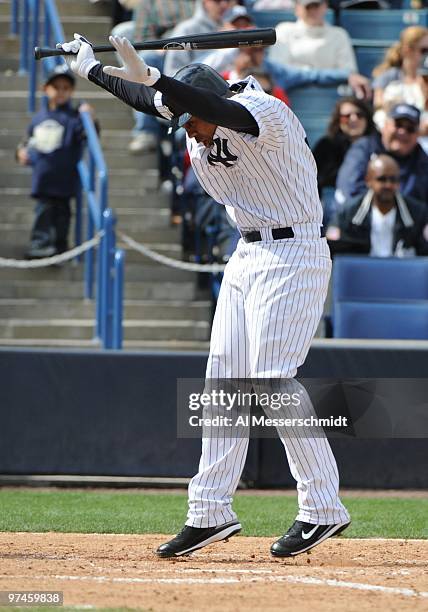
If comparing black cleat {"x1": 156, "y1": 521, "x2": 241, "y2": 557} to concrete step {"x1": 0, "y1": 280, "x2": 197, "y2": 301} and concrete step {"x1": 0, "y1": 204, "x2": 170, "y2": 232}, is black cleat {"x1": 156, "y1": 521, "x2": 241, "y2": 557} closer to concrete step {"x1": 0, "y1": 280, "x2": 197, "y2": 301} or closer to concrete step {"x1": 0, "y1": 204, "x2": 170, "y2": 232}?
concrete step {"x1": 0, "y1": 280, "x2": 197, "y2": 301}

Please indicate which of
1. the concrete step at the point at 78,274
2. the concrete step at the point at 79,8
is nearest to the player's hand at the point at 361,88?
the concrete step at the point at 78,274

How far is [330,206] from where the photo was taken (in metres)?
11.5

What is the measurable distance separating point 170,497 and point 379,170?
3.88 metres

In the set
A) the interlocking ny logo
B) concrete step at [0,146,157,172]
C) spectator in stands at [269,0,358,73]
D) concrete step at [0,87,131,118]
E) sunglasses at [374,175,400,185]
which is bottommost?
sunglasses at [374,175,400,185]

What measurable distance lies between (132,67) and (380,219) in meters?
6.15

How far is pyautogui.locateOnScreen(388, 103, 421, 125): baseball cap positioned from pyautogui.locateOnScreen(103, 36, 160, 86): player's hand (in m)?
6.65

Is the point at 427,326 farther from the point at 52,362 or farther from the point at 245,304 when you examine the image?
the point at 245,304

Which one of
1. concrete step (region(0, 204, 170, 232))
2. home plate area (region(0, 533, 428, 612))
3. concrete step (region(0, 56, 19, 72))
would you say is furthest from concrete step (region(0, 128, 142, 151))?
home plate area (region(0, 533, 428, 612))

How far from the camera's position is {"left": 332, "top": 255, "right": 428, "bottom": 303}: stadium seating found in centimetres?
1052

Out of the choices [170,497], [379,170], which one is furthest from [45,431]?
[379,170]

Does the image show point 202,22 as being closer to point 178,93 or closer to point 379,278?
point 379,278

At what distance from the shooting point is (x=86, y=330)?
11367mm

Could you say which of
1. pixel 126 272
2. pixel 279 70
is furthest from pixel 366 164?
pixel 126 272

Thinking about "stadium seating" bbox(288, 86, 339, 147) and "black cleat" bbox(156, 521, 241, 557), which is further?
"stadium seating" bbox(288, 86, 339, 147)
